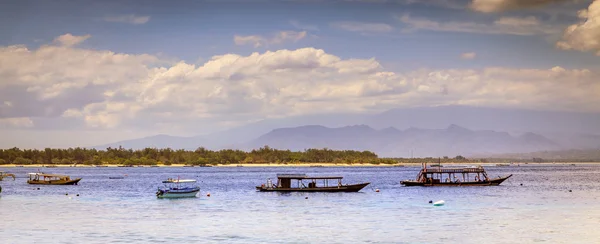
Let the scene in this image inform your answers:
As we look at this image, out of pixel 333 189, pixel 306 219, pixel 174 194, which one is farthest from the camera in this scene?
pixel 333 189

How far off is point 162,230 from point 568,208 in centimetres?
4683

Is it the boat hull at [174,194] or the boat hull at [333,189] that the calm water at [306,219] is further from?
the boat hull at [333,189]

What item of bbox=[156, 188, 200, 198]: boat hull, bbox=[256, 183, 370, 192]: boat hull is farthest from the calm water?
bbox=[256, 183, 370, 192]: boat hull

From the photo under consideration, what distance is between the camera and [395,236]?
198ft

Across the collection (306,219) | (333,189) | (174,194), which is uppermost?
(333,189)

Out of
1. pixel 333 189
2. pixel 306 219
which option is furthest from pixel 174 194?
pixel 306 219

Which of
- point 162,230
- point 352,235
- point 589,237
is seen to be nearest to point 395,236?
point 352,235

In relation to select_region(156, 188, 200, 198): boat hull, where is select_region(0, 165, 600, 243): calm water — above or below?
below

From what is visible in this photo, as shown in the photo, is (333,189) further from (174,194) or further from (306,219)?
(306,219)

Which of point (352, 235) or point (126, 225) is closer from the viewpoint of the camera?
point (352, 235)

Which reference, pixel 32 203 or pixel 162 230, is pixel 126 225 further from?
pixel 32 203

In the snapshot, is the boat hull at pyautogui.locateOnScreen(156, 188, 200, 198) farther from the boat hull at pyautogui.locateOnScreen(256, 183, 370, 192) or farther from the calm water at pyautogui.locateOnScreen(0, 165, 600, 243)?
the boat hull at pyautogui.locateOnScreen(256, 183, 370, 192)

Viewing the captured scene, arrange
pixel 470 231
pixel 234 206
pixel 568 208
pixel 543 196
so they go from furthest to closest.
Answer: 1. pixel 543 196
2. pixel 234 206
3. pixel 568 208
4. pixel 470 231

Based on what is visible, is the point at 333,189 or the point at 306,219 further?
the point at 333,189
